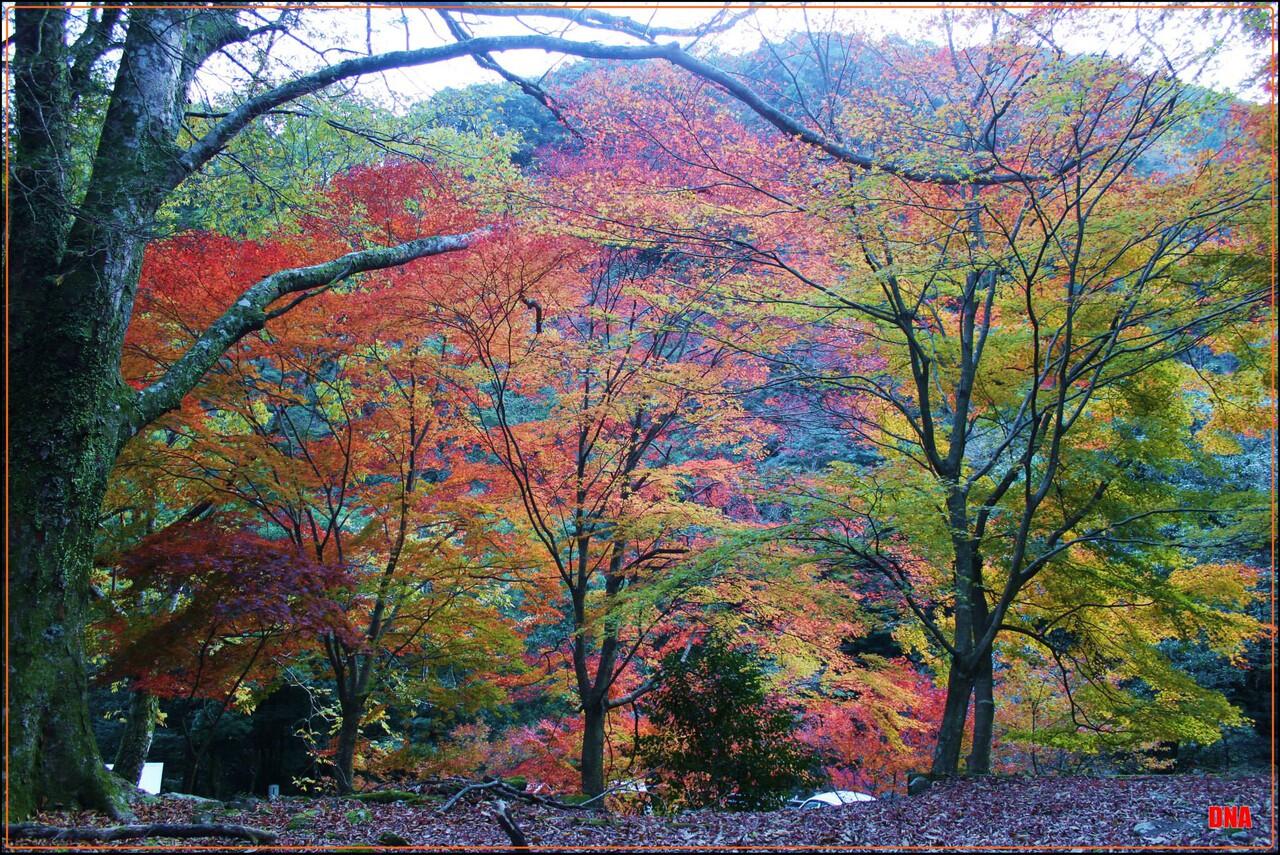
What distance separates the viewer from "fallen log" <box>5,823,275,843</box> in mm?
3217

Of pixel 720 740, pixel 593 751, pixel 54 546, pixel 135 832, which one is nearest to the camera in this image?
pixel 135 832

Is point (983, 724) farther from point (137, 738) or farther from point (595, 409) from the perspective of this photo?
point (137, 738)

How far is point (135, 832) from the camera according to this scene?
3.44 m

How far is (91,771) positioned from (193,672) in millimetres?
3885

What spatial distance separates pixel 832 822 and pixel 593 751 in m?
4.45

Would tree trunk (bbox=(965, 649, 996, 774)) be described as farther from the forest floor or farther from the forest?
the forest floor

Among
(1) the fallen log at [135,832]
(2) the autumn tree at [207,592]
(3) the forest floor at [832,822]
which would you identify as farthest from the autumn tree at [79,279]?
(2) the autumn tree at [207,592]

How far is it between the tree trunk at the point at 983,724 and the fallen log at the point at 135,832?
19.3ft

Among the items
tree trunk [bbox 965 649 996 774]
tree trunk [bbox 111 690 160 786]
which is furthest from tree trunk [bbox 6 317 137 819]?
tree trunk [bbox 965 649 996 774]

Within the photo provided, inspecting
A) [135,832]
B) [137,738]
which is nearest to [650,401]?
[135,832]

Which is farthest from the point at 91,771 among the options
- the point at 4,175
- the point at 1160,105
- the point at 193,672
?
the point at 1160,105

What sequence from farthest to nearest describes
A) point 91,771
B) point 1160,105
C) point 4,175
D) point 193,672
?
point 193,672, point 1160,105, point 4,175, point 91,771

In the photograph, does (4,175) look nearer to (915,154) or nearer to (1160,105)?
(915,154)

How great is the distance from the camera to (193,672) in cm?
730
